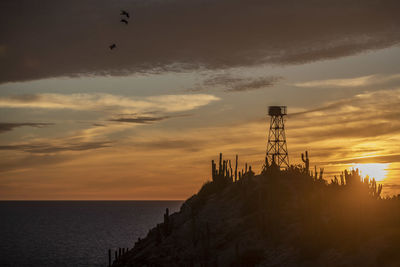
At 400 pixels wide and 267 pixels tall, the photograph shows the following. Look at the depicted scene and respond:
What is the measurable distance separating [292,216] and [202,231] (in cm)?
915

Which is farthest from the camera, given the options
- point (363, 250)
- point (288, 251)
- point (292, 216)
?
point (292, 216)

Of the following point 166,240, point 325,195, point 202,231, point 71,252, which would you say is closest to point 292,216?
point 325,195

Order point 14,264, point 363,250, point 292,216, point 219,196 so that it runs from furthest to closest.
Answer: point 14,264 < point 219,196 < point 292,216 < point 363,250

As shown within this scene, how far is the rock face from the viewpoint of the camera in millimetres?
37562

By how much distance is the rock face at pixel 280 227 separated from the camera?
3756 cm

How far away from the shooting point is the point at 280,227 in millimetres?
44688

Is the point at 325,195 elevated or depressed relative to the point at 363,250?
elevated

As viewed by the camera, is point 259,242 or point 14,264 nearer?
point 259,242

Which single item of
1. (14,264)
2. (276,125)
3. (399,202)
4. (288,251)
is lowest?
(14,264)

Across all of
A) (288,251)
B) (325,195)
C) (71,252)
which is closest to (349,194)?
(325,195)

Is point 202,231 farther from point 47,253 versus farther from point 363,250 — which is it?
Answer: point 47,253

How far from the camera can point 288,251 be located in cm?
4084

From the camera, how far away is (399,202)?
43.6 metres

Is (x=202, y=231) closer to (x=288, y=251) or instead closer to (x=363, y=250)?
(x=288, y=251)
